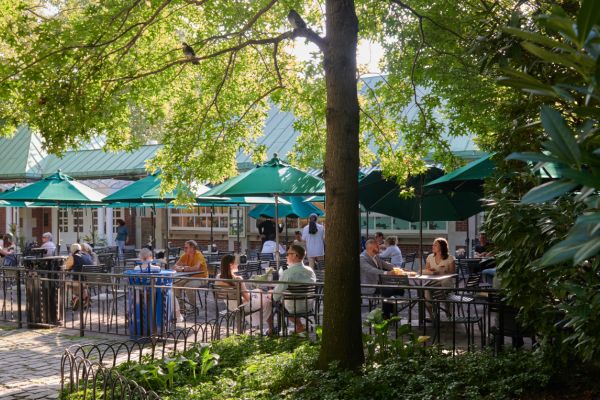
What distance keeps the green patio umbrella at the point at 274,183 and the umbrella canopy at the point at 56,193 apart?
4.72 m

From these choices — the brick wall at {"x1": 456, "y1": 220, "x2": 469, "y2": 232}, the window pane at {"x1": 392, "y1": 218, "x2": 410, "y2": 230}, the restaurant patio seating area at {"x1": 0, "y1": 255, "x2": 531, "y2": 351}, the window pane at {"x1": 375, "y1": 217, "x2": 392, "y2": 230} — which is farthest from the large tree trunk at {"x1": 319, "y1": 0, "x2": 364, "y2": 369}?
the window pane at {"x1": 375, "y1": 217, "x2": 392, "y2": 230}

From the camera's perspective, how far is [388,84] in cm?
1021

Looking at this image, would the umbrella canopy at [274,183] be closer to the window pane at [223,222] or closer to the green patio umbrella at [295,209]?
the green patio umbrella at [295,209]

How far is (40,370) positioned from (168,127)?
384cm

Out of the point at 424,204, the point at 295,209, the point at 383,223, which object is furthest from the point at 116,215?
A: the point at 424,204

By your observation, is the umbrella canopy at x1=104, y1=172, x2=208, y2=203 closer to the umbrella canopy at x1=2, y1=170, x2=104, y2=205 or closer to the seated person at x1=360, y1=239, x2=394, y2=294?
the umbrella canopy at x1=2, y1=170, x2=104, y2=205

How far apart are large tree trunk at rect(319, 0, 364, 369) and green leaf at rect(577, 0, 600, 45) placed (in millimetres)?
4621

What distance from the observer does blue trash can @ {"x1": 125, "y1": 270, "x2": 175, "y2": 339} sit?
9.05m

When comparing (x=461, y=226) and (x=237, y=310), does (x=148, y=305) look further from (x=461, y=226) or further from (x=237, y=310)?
(x=461, y=226)

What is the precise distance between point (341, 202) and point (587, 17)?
4.68 metres

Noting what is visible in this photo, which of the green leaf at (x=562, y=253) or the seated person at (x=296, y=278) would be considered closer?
the green leaf at (x=562, y=253)

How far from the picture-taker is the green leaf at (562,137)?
1274mm

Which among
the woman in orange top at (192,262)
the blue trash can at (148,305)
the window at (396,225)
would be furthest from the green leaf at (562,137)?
the window at (396,225)

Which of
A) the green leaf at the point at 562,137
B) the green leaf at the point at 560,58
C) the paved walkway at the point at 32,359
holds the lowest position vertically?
the paved walkway at the point at 32,359
